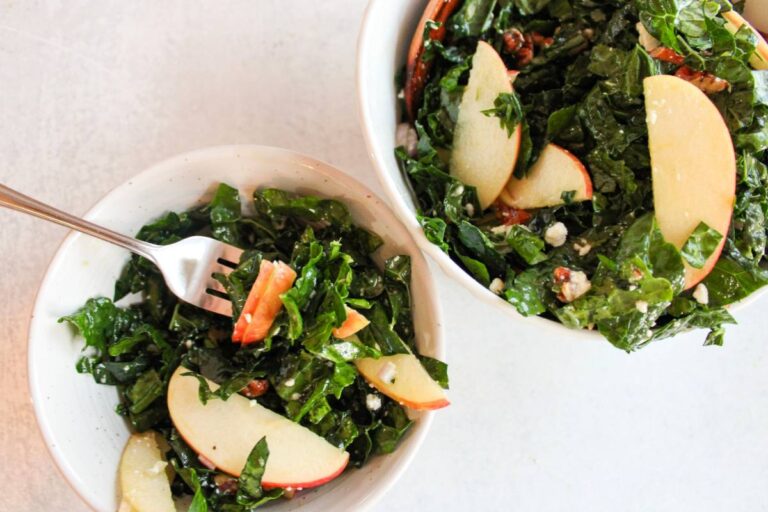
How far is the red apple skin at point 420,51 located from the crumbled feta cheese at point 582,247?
46cm

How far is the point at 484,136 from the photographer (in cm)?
147

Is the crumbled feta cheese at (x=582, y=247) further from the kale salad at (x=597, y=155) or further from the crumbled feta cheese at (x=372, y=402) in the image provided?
the crumbled feta cheese at (x=372, y=402)

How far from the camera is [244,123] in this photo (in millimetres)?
1781

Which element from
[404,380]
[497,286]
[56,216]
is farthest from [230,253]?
[497,286]

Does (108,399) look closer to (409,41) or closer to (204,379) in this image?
(204,379)

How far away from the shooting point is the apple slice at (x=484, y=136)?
1454mm

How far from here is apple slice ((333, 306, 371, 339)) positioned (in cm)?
139

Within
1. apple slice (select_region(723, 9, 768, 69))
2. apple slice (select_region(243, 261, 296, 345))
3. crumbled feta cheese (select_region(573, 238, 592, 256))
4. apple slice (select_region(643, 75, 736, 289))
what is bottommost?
apple slice (select_region(243, 261, 296, 345))

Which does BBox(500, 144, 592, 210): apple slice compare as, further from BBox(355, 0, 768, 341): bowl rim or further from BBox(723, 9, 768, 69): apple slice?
BBox(723, 9, 768, 69): apple slice

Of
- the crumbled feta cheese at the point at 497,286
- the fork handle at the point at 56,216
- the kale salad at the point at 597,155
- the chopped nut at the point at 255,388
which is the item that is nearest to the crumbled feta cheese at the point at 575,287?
the kale salad at the point at 597,155

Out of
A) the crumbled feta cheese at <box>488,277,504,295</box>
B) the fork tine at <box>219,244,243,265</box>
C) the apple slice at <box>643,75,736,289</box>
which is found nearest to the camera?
the apple slice at <box>643,75,736,289</box>

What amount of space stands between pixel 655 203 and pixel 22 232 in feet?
4.71

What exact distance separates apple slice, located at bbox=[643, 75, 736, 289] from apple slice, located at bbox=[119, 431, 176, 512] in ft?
3.56

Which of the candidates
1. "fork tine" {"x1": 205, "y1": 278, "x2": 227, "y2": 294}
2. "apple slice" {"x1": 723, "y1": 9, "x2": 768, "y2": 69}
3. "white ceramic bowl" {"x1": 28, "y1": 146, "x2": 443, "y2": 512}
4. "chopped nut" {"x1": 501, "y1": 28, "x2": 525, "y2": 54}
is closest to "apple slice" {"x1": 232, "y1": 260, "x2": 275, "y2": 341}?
"fork tine" {"x1": 205, "y1": 278, "x2": 227, "y2": 294}
